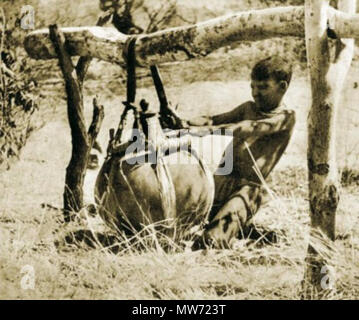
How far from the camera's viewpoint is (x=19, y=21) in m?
4.91

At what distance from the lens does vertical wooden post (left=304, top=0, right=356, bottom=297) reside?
3.53 metres

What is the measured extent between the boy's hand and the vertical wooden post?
844 mm

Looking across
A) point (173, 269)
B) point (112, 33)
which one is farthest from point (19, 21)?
Answer: point (173, 269)

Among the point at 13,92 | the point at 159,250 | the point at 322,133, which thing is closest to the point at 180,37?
the point at 322,133

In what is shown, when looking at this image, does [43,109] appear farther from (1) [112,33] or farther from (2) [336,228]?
(2) [336,228]

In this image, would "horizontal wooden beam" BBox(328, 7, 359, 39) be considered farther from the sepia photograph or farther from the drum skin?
the drum skin

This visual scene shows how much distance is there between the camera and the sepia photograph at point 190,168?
3.71 metres

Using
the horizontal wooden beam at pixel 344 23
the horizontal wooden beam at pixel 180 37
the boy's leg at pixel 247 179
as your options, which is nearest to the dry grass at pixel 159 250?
the boy's leg at pixel 247 179

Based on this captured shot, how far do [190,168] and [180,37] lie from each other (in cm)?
83

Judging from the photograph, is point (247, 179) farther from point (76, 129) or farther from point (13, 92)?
point (13, 92)

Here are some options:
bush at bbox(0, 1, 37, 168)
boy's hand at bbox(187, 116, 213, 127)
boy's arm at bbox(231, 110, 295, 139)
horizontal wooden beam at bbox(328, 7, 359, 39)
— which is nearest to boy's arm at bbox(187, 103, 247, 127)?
→ boy's hand at bbox(187, 116, 213, 127)

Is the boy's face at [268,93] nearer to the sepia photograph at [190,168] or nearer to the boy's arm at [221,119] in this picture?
the sepia photograph at [190,168]

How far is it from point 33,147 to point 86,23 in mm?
1008

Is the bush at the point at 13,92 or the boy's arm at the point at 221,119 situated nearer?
the boy's arm at the point at 221,119
